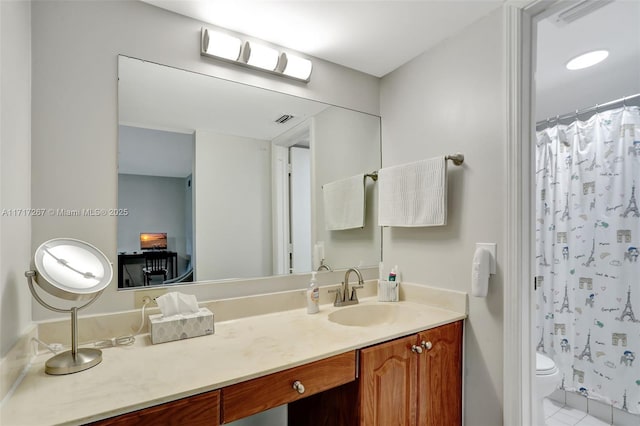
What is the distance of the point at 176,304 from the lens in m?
1.27

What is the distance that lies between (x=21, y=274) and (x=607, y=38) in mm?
2741

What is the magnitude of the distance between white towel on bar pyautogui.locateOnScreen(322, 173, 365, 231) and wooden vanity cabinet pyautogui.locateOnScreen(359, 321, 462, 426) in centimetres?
79

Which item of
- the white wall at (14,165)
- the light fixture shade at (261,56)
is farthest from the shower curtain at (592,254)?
the white wall at (14,165)

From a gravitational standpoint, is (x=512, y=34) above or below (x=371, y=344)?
above

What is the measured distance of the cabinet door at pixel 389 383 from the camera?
1186mm

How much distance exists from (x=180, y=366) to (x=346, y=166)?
54.4 inches

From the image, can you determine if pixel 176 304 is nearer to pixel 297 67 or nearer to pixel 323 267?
pixel 323 267

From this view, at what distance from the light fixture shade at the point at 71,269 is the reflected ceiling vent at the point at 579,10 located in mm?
2045

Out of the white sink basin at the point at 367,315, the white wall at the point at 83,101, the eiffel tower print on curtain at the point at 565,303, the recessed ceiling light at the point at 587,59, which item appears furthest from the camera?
the eiffel tower print on curtain at the point at 565,303

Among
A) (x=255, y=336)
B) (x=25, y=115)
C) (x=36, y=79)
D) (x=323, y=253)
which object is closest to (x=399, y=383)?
(x=255, y=336)

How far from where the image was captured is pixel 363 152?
2018 millimetres

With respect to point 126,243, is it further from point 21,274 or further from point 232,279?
point 232,279

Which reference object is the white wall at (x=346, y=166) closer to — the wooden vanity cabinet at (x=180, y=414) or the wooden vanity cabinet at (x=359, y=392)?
the wooden vanity cabinet at (x=359, y=392)

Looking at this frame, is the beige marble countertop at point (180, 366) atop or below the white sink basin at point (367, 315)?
atop
